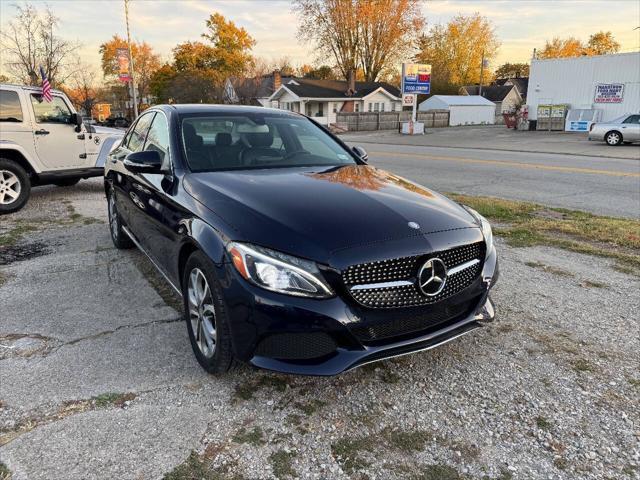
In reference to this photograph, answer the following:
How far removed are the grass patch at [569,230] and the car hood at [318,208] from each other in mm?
3127

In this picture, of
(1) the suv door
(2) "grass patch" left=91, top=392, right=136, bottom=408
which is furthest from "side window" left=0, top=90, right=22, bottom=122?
(2) "grass patch" left=91, top=392, right=136, bottom=408

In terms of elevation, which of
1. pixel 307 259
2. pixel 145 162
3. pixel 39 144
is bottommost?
pixel 307 259

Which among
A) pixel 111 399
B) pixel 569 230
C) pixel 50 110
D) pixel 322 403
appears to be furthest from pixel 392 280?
pixel 50 110

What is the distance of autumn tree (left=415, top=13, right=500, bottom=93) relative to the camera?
7019cm

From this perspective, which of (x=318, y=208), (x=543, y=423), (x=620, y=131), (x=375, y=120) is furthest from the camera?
(x=375, y=120)

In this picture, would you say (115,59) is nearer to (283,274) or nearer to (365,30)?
(365,30)

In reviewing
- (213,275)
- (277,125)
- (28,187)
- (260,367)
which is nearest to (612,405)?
(260,367)

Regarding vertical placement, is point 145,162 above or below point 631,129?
above

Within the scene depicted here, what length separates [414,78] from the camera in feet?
119

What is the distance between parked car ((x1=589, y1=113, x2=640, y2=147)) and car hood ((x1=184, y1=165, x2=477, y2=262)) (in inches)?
916

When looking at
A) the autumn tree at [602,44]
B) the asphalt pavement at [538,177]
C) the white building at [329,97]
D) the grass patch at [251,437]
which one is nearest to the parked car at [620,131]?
the asphalt pavement at [538,177]

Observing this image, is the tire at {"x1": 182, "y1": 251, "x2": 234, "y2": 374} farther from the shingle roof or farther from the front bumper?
the shingle roof

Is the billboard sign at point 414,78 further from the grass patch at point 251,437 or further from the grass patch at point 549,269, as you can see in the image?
the grass patch at point 251,437

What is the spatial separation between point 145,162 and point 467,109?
176 feet
